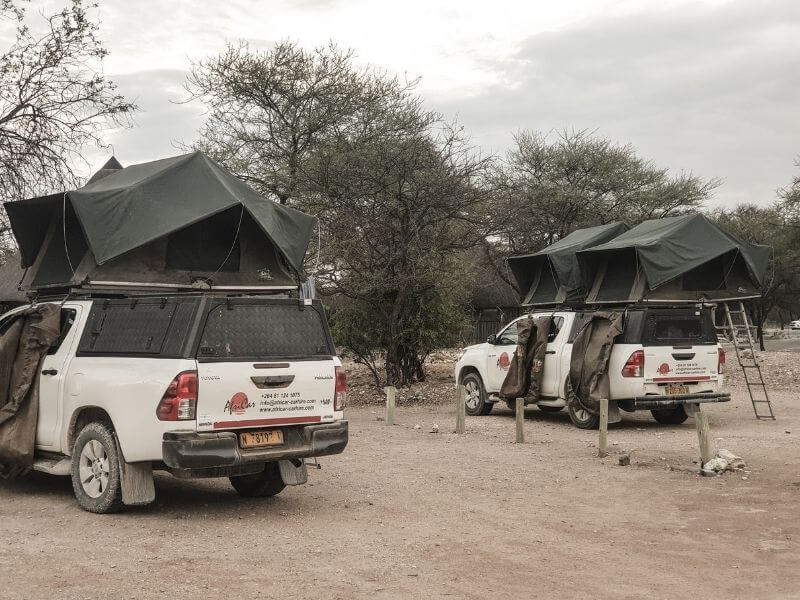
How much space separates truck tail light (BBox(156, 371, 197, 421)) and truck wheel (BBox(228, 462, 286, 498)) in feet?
4.98

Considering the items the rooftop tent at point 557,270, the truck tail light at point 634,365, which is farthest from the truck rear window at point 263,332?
the rooftop tent at point 557,270

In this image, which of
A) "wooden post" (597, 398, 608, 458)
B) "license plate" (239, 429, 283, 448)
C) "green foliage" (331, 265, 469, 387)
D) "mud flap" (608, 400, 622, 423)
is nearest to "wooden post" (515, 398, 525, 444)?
"wooden post" (597, 398, 608, 458)

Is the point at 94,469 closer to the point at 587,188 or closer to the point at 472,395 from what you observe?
the point at 472,395

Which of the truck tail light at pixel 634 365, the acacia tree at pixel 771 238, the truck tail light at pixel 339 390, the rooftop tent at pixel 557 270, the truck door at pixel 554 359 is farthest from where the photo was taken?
the acacia tree at pixel 771 238

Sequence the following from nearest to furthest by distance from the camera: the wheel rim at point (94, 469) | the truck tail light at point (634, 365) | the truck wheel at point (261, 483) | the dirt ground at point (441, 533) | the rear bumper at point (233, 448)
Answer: the dirt ground at point (441, 533) → the rear bumper at point (233, 448) → the wheel rim at point (94, 469) → the truck wheel at point (261, 483) → the truck tail light at point (634, 365)

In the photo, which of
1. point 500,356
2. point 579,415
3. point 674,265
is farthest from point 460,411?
point 674,265

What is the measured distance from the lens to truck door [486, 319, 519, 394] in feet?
56.2

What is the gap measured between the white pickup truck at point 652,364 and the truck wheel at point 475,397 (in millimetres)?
1658

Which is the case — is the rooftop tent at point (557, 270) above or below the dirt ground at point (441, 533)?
above

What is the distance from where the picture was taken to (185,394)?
7852 millimetres

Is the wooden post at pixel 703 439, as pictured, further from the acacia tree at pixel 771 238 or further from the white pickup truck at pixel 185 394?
the acacia tree at pixel 771 238

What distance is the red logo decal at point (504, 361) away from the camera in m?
17.1

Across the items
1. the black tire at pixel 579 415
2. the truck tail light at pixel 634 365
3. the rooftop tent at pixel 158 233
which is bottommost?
the black tire at pixel 579 415

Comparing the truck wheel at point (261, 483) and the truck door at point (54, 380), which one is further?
the truck wheel at point (261, 483)
